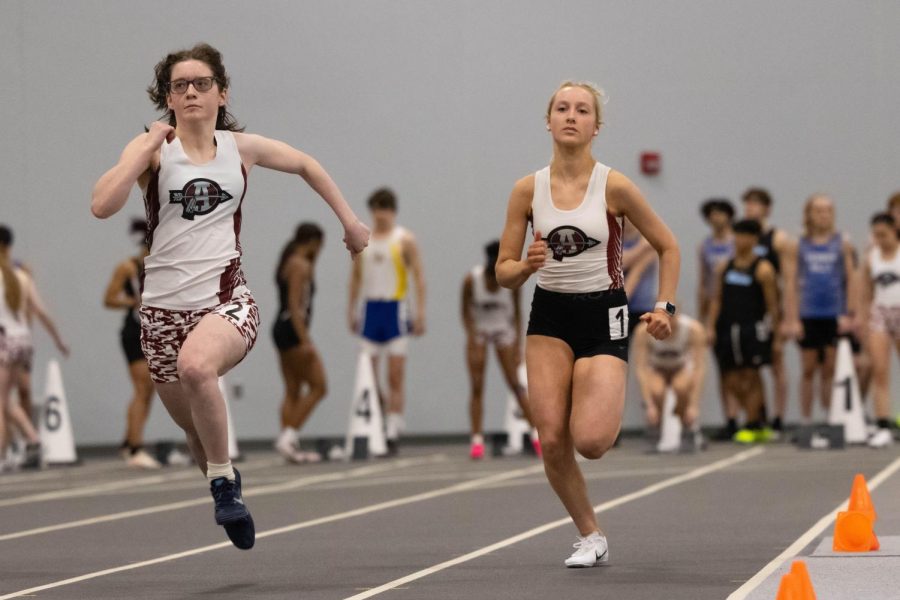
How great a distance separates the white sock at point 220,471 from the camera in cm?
678

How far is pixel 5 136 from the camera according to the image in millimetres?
18297

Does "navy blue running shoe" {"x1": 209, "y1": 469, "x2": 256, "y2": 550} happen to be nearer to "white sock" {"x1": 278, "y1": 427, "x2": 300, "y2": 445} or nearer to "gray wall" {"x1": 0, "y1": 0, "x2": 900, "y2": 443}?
"white sock" {"x1": 278, "y1": 427, "x2": 300, "y2": 445}

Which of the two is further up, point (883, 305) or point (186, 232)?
point (186, 232)

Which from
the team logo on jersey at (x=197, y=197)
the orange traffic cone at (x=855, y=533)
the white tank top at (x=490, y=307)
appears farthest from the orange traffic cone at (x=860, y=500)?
the white tank top at (x=490, y=307)

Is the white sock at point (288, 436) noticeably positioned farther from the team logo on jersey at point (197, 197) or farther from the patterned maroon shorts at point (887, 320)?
the team logo on jersey at point (197, 197)

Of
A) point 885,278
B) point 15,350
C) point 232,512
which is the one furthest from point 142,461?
point 232,512

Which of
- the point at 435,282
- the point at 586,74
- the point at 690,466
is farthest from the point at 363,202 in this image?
the point at 690,466

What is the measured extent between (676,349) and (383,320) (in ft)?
9.24

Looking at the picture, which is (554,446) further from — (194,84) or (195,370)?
(194,84)

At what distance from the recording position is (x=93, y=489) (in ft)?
41.5

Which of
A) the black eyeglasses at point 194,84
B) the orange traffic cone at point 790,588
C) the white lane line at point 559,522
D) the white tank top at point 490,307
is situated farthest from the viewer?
the white tank top at point 490,307

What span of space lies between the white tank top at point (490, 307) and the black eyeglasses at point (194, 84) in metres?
8.73

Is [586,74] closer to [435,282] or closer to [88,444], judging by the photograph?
[435,282]

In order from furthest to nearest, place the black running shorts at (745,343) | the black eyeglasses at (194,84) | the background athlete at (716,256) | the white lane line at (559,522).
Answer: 1. the background athlete at (716,256)
2. the black running shorts at (745,343)
3. the black eyeglasses at (194,84)
4. the white lane line at (559,522)
